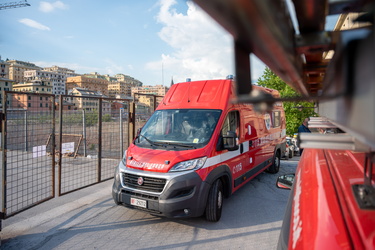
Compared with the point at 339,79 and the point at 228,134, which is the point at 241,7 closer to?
the point at 339,79

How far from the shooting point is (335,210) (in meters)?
1.13

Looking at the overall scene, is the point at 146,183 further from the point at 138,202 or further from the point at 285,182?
the point at 285,182

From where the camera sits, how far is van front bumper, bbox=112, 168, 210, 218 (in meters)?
4.07

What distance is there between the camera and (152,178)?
169 inches

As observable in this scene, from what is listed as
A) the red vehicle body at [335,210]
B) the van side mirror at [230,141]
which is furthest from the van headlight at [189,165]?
the red vehicle body at [335,210]

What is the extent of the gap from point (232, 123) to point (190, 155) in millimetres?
1512

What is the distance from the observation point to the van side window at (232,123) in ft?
16.8

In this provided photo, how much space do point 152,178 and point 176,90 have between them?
96.8 inches

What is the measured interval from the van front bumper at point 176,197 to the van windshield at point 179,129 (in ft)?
Result: 2.18

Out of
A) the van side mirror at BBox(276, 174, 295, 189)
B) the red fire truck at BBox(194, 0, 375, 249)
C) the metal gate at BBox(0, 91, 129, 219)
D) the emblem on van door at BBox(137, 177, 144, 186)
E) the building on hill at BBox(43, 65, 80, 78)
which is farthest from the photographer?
the building on hill at BBox(43, 65, 80, 78)

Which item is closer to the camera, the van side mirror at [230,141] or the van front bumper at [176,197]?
the van front bumper at [176,197]

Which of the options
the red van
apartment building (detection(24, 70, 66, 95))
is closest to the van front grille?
the red van

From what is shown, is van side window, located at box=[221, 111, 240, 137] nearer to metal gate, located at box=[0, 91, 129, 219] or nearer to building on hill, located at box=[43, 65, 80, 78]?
metal gate, located at box=[0, 91, 129, 219]

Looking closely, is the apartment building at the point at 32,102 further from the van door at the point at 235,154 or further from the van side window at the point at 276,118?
the van side window at the point at 276,118
